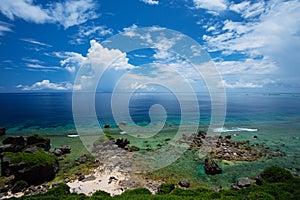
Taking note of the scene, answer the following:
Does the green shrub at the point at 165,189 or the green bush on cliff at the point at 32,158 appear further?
the green bush on cliff at the point at 32,158

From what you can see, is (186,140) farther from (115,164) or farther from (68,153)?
(68,153)

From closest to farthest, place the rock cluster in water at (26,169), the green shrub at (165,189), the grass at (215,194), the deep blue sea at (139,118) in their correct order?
the grass at (215,194), the green shrub at (165,189), the rock cluster in water at (26,169), the deep blue sea at (139,118)

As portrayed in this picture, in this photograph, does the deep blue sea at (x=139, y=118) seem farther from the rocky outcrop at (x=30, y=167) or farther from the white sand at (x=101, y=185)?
the white sand at (x=101, y=185)

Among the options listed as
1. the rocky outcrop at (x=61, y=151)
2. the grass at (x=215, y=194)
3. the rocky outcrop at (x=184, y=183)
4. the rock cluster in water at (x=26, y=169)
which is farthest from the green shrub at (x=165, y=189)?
the rocky outcrop at (x=61, y=151)

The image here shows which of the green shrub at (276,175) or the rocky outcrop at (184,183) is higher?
the green shrub at (276,175)

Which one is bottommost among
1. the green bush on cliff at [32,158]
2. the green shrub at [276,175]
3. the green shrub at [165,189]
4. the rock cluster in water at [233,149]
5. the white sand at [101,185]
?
the rock cluster in water at [233,149]

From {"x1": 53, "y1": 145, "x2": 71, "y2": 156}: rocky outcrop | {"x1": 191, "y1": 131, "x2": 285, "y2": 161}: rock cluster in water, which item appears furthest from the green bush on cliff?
{"x1": 191, "y1": 131, "x2": 285, "y2": 161}: rock cluster in water

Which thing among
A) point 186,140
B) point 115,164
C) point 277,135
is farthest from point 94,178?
point 277,135

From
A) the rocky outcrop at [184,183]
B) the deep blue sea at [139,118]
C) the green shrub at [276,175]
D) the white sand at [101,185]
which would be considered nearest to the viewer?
the green shrub at [276,175]
